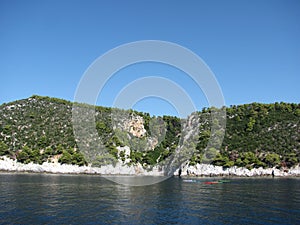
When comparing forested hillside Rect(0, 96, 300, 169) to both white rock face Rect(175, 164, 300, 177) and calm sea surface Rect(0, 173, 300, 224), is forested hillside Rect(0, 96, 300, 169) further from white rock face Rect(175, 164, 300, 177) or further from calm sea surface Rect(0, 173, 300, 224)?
calm sea surface Rect(0, 173, 300, 224)

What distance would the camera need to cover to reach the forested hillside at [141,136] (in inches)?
5108

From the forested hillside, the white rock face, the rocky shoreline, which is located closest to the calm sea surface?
the white rock face

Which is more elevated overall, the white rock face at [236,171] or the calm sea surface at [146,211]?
the white rock face at [236,171]

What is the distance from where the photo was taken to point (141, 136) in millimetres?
183125

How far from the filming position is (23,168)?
129 metres

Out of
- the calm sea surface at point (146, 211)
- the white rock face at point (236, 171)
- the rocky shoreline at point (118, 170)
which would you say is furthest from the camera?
the rocky shoreline at point (118, 170)

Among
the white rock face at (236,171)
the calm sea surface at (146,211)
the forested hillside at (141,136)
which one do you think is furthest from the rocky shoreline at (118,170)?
the calm sea surface at (146,211)

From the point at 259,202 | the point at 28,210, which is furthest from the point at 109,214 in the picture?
the point at 259,202

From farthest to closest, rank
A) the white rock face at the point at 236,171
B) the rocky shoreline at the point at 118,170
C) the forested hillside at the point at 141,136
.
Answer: the forested hillside at the point at 141,136 → the rocky shoreline at the point at 118,170 → the white rock face at the point at 236,171

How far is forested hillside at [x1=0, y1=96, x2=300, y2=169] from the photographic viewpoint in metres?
130

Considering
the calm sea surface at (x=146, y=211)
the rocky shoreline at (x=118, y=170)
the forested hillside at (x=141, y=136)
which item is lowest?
the calm sea surface at (x=146, y=211)

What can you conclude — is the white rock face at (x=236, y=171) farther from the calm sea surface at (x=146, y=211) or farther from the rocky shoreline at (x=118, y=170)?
the calm sea surface at (x=146, y=211)

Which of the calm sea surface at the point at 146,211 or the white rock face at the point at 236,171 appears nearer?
the calm sea surface at the point at 146,211

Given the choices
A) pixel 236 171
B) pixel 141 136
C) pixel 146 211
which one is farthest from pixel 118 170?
pixel 146 211
